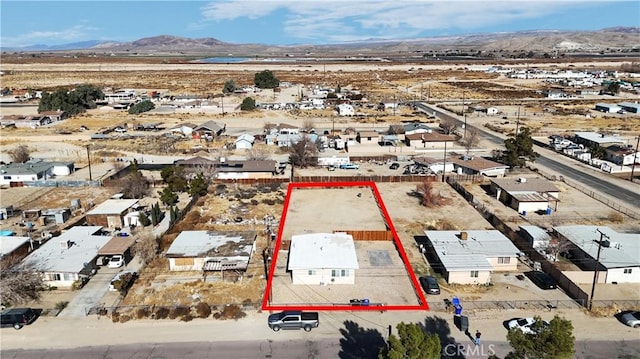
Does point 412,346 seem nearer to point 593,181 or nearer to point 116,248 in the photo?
point 116,248

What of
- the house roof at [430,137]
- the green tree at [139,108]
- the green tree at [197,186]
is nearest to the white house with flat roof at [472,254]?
the green tree at [197,186]

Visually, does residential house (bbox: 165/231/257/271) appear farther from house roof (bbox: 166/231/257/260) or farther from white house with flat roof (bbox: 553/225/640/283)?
white house with flat roof (bbox: 553/225/640/283)

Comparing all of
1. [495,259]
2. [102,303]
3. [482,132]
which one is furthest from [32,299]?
[482,132]

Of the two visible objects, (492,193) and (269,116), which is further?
(269,116)

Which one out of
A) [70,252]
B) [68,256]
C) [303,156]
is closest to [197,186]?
[70,252]

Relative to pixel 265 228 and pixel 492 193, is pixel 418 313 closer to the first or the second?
pixel 265 228

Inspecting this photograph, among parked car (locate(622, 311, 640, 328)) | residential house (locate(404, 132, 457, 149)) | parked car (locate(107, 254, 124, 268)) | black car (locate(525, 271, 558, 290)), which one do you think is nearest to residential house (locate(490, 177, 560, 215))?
black car (locate(525, 271, 558, 290))
